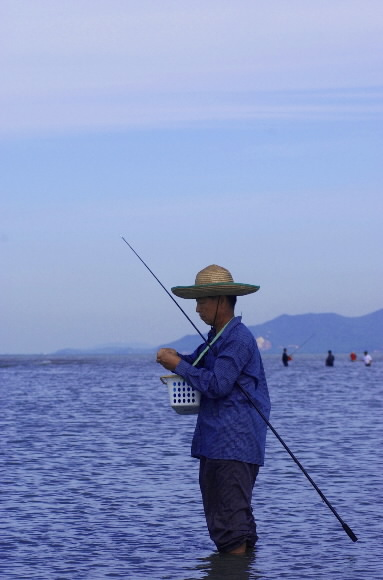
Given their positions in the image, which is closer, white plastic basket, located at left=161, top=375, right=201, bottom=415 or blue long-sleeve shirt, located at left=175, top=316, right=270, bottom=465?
blue long-sleeve shirt, located at left=175, top=316, right=270, bottom=465

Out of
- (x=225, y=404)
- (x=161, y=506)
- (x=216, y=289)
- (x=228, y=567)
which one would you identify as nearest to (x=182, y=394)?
(x=225, y=404)

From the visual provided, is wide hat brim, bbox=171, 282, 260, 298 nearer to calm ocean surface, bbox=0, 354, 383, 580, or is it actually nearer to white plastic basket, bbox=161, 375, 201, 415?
white plastic basket, bbox=161, 375, 201, 415

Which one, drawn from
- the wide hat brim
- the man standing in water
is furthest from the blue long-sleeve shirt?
the wide hat brim

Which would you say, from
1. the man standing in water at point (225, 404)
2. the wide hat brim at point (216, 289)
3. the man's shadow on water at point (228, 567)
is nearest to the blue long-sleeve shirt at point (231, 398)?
the man standing in water at point (225, 404)

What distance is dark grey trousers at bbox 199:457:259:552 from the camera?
7137mm

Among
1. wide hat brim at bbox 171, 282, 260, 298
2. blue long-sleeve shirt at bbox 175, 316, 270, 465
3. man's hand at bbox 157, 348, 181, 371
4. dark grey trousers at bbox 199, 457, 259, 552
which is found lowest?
dark grey trousers at bbox 199, 457, 259, 552

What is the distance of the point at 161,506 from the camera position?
405 inches

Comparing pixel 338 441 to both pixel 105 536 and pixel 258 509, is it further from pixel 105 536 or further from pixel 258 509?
pixel 105 536

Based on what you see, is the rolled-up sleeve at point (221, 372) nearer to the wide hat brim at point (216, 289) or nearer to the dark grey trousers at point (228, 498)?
the wide hat brim at point (216, 289)

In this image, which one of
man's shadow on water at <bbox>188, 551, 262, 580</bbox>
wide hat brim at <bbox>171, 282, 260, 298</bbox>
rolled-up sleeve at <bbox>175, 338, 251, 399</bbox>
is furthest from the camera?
man's shadow on water at <bbox>188, 551, 262, 580</bbox>

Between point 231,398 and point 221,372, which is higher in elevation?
point 221,372

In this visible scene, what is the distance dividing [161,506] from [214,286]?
368cm

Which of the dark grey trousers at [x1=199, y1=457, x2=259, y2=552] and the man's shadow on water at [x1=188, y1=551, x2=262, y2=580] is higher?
the dark grey trousers at [x1=199, y1=457, x2=259, y2=552]

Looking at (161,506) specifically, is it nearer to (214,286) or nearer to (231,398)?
(231,398)
